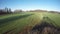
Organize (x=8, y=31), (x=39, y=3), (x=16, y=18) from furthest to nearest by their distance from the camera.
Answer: (x=39, y=3) < (x=16, y=18) < (x=8, y=31)

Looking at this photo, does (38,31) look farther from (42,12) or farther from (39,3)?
(39,3)

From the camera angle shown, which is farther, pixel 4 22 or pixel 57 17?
pixel 57 17

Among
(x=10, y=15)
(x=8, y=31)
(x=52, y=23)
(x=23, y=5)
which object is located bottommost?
(x=8, y=31)

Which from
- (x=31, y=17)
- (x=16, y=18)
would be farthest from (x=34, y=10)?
(x=16, y=18)

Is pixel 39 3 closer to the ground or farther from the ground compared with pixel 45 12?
farther from the ground

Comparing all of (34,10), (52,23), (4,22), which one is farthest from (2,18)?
(52,23)

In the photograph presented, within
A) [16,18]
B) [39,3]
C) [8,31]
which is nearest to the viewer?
[8,31]

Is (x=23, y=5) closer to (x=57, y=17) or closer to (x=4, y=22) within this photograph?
(x=4, y=22)
